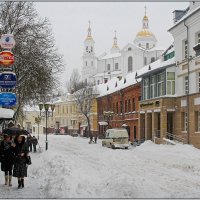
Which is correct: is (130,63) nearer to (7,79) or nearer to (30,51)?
(30,51)

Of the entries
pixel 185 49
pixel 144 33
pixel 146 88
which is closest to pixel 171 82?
pixel 185 49

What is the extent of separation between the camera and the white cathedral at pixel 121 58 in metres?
104

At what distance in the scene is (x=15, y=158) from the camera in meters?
13.9

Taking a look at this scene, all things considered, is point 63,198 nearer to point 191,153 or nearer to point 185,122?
point 191,153

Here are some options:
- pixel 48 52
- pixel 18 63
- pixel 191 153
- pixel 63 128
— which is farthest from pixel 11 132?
pixel 63 128

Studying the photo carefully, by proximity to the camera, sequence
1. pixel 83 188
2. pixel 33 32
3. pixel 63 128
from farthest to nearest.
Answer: pixel 63 128
pixel 33 32
pixel 83 188

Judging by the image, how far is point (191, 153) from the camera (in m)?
29.5

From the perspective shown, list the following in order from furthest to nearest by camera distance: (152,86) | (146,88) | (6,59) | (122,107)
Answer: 1. (122,107)
2. (146,88)
3. (152,86)
4. (6,59)

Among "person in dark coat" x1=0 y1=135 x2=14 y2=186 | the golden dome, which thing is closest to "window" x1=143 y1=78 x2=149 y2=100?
"person in dark coat" x1=0 y1=135 x2=14 y2=186

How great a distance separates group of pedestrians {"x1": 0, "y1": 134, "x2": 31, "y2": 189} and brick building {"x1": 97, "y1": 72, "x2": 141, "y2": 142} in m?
36.4

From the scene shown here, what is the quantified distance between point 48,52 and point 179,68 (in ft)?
37.8

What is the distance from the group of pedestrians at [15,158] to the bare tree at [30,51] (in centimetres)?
1635

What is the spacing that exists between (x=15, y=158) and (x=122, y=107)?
145 ft

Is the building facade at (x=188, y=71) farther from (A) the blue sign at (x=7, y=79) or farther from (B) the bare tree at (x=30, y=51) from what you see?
(A) the blue sign at (x=7, y=79)
